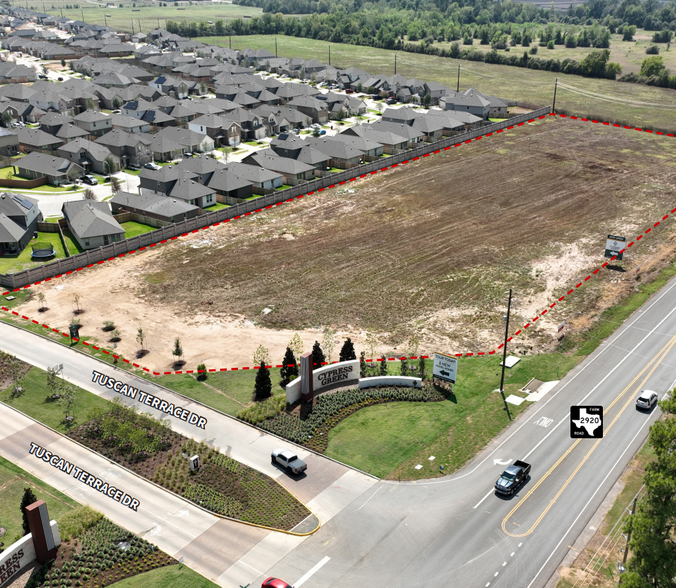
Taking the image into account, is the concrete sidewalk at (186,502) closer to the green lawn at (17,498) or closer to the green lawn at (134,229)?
the green lawn at (17,498)

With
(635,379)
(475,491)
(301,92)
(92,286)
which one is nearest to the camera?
(475,491)

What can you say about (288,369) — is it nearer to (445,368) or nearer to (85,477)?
(445,368)

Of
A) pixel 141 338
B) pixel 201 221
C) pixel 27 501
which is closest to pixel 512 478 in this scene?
pixel 27 501

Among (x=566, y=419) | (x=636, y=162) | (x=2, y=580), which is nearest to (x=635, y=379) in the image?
(x=566, y=419)

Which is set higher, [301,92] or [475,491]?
[301,92]

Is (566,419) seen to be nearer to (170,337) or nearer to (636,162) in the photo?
(170,337)

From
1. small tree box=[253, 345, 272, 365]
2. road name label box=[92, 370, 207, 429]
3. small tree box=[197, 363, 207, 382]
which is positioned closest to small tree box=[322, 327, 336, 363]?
small tree box=[253, 345, 272, 365]
